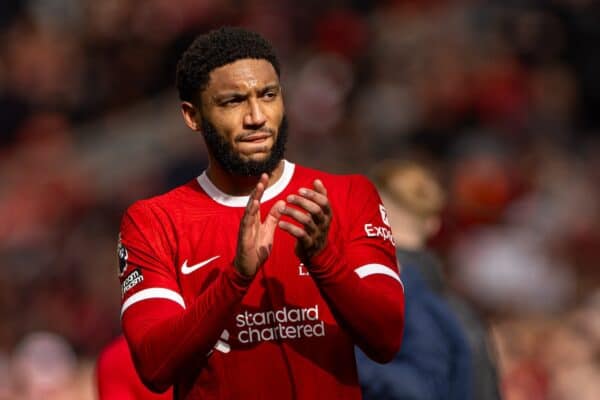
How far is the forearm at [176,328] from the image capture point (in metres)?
3.53

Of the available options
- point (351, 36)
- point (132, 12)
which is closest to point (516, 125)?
point (351, 36)

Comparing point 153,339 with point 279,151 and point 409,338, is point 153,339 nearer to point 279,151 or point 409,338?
point 279,151

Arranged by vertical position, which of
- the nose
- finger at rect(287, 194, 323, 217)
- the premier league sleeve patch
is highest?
the nose

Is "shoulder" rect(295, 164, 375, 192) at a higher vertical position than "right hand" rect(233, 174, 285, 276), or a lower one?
higher

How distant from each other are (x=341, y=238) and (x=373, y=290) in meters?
0.25

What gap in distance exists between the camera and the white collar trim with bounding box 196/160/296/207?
389 centimetres

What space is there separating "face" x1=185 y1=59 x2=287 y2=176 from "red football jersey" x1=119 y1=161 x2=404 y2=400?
0.14 m

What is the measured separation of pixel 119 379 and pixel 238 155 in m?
1.41

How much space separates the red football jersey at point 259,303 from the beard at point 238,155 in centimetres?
11

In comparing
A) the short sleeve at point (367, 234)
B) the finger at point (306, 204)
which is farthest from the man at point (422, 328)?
the finger at point (306, 204)

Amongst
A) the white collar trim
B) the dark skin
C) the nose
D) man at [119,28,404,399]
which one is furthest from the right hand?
the white collar trim

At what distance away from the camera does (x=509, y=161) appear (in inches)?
448

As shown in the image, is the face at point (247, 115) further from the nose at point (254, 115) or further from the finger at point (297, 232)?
the finger at point (297, 232)

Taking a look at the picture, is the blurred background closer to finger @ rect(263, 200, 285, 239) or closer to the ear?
the ear
